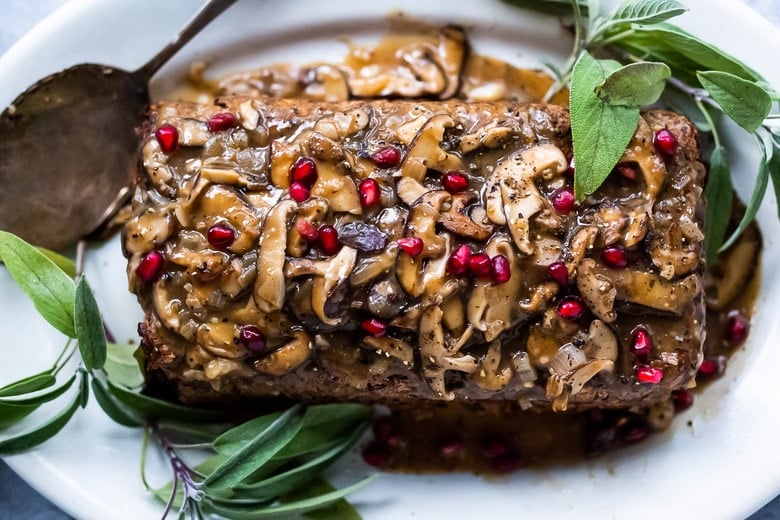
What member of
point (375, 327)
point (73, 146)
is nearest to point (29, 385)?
point (73, 146)

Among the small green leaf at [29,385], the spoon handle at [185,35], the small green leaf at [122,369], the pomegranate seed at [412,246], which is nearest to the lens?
the pomegranate seed at [412,246]

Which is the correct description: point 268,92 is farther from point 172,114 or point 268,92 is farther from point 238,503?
point 238,503

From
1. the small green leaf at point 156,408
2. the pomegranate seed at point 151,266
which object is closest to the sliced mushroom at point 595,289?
the pomegranate seed at point 151,266

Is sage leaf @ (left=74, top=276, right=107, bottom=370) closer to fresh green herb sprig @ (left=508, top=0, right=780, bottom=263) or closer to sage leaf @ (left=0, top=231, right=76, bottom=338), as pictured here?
sage leaf @ (left=0, top=231, right=76, bottom=338)

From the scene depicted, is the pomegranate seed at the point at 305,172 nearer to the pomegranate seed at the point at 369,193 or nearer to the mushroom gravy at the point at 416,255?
the mushroom gravy at the point at 416,255

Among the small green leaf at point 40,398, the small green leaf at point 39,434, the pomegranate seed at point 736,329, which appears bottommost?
the small green leaf at point 39,434

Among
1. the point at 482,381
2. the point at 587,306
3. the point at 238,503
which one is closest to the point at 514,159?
the point at 587,306

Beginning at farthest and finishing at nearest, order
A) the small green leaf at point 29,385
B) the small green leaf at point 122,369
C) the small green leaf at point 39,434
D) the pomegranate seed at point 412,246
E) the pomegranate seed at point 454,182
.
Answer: the small green leaf at point 122,369 < the small green leaf at point 39,434 < the small green leaf at point 29,385 < the pomegranate seed at point 454,182 < the pomegranate seed at point 412,246
